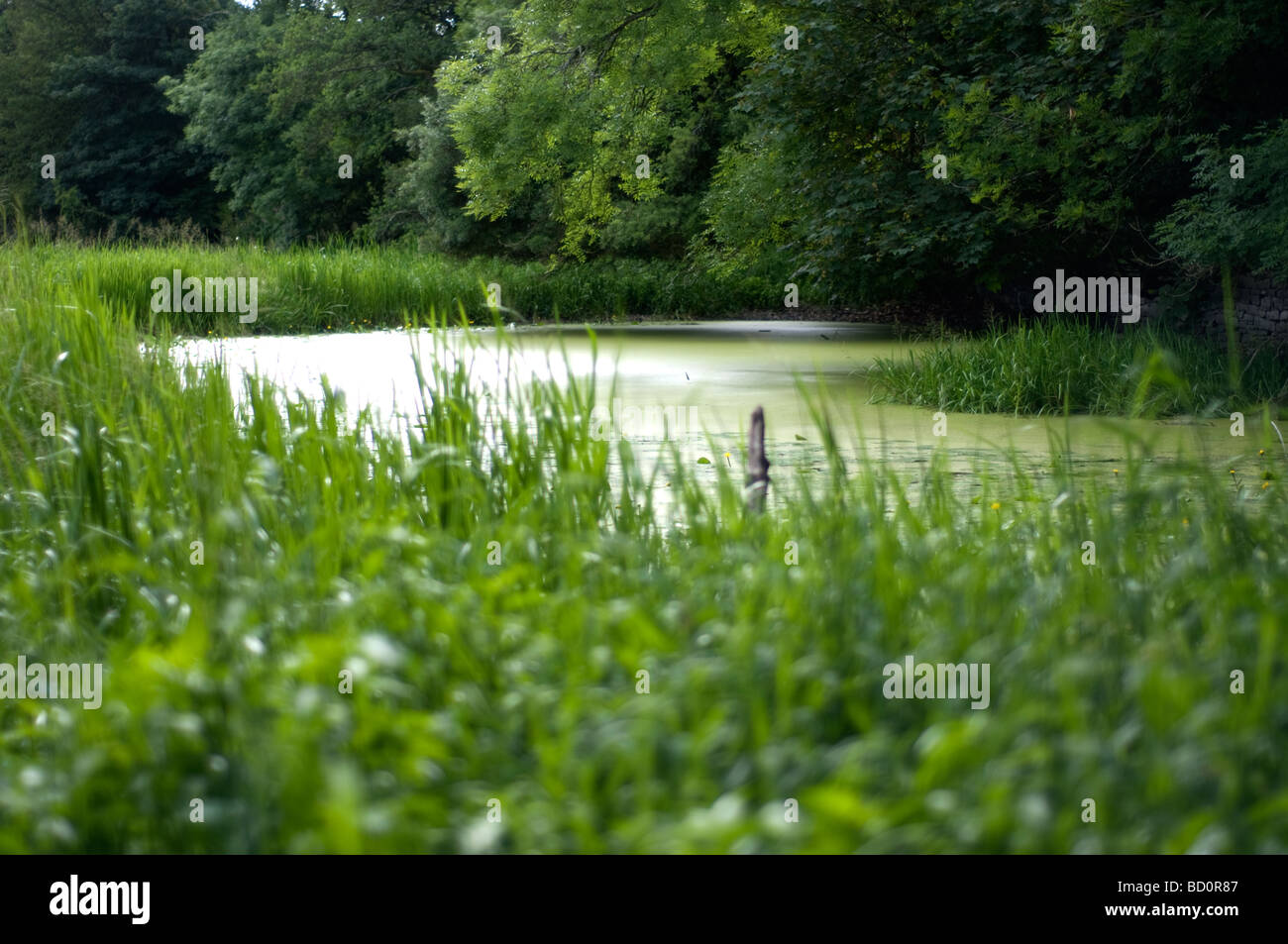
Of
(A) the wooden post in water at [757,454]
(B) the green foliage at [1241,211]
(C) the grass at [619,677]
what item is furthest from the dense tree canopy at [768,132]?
(C) the grass at [619,677]

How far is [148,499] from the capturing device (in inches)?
138

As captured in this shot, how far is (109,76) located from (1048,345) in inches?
1100

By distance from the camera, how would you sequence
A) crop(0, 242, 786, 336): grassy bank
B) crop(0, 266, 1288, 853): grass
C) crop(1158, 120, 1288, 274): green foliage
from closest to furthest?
crop(0, 266, 1288, 853): grass < crop(1158, 120, 1288, 274): green foliage < crop(0, 242, 786, 336): grassy bank

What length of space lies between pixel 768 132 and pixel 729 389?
13.5 ft

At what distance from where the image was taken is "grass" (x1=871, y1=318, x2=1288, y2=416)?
850 centimetres

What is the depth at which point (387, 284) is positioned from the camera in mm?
15766

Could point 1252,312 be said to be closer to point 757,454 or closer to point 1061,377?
point 1061,377

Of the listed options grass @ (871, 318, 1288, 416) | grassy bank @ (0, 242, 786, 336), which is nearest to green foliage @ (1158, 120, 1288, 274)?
grass @ (871, 318, 1288, 416)

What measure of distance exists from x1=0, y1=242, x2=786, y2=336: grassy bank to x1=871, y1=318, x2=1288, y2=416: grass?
90.8 inches

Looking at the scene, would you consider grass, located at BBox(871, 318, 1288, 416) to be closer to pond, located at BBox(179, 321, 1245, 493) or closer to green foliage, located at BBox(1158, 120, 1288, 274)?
pond, located at BBox(179, 321, 1245, 493)

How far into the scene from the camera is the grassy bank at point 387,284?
500 inches
